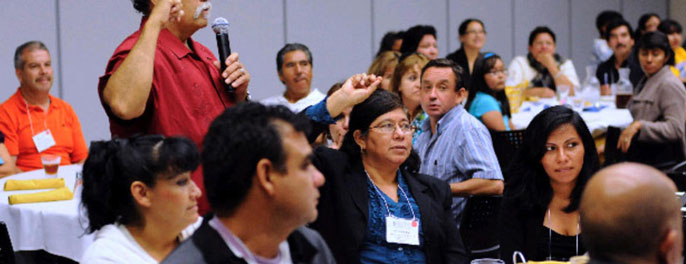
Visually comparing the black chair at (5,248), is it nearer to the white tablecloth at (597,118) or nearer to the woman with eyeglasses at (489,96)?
the woman with eyeglasses at (489,96)

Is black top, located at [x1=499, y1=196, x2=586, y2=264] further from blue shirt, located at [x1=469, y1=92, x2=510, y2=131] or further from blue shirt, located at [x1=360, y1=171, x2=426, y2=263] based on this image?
blue shirt, located at [x1=469, y1=92, x2=510, y2=131]

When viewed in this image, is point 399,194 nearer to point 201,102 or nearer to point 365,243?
point 365,243

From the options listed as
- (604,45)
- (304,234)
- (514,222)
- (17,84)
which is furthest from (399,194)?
(604,45)

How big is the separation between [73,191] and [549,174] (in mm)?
2146

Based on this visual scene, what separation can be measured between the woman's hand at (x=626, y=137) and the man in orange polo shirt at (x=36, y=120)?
12.1 feet

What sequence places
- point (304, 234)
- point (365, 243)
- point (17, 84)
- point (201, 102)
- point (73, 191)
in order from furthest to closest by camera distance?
point (17, 84) → point (73, 191) → point (365, 243) → point (201, 102) → point (304, 234)

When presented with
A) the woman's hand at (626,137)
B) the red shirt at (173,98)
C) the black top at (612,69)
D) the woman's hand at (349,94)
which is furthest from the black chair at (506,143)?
the black top at (612,69)

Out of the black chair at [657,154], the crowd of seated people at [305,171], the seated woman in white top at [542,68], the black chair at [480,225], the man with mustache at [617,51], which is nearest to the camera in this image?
the crowd of seated people at [305,171]

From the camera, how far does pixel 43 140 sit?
5023 millimetres

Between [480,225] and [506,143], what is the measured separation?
1.36 metres

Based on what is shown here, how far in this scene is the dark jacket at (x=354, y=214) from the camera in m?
2.80

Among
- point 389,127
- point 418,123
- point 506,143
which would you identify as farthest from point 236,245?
point 506,143

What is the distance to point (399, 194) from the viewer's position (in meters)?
3.01

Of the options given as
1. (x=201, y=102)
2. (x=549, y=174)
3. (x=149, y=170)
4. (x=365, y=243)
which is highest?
(x=201, y=102)
